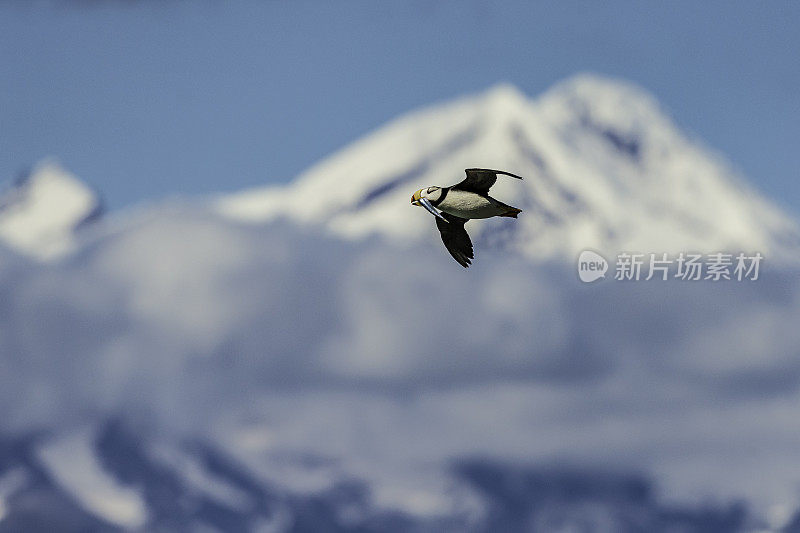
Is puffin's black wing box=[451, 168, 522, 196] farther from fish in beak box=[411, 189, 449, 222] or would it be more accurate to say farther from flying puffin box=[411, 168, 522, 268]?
fish in beak box=[411, 189, 449, 222]

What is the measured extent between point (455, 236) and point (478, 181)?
194 inches

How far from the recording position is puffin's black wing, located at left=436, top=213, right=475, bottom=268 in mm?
58438

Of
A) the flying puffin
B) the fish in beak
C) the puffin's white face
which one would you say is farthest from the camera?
the puffin's white face

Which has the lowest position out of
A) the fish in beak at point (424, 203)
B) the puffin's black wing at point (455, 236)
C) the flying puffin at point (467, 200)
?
the fish in beak at point (424, 203)

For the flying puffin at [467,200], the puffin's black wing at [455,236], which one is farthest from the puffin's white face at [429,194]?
the puffin's black wing at [455,236]

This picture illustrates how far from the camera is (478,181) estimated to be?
179ft

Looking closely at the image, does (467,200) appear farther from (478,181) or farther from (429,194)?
(429,194)

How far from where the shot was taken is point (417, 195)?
53.9m

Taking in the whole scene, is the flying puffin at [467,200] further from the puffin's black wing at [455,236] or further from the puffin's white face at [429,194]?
the puffin's black wing at [455,236]

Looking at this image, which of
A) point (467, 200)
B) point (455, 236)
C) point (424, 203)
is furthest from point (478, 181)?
point (455, 236)

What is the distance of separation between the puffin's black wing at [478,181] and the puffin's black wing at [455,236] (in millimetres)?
3556

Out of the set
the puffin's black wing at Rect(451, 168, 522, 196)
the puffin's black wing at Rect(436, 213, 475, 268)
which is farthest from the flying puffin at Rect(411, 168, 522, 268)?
the puffin's black wing at Rect(436, 213, 475, 268)

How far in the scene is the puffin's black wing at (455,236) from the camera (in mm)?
58438

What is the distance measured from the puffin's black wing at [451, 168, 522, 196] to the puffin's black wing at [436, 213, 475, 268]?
356cm
